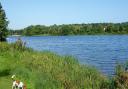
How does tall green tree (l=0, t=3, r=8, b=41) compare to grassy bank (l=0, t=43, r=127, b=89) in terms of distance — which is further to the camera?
tall green tree (l=0, t=3, r=8, b=41)

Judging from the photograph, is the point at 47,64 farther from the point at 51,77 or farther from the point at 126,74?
the point at 126,74

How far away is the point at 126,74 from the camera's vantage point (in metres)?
14.9

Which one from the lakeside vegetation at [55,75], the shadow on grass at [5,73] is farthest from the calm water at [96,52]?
the shadow on grass at [5,73]

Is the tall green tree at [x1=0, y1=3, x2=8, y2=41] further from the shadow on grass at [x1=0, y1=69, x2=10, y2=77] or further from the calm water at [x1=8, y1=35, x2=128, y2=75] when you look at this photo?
the shadow on grass at [x1=0, y1=69, x2=10, y2=77]

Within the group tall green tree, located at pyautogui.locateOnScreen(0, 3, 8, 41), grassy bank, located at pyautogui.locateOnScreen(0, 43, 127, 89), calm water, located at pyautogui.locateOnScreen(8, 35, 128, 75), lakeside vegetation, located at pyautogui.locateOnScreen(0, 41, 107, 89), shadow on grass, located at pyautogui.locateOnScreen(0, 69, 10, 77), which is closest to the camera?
grassy bank, located at pyautogui.locateOnScreen(0, 43, 127, 89)

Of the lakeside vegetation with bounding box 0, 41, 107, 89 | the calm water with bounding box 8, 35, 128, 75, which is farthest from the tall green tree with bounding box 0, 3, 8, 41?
the lakeside vegetation with bounding box 0, 41, 107, 89

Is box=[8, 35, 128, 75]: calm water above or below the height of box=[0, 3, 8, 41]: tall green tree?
below

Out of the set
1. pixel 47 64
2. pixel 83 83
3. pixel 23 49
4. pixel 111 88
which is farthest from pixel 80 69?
pixel 23 49

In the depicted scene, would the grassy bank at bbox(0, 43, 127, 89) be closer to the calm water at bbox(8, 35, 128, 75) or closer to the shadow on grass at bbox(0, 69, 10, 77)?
the shadow on grass at bbox(0, 69, 10, 77)

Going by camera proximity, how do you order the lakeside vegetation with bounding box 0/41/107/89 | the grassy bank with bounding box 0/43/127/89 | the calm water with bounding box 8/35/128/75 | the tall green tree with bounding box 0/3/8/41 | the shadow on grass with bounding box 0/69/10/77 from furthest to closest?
the tall green tree with bounding box 0/3/8/41
the calm water with bounding box 8/35/128/75
the shadow on grass with bounding box 0/69/10/77
the lakeside vegetation with bounding box 0/41/107/89
the grassy bank with bounding box 0/43/127/89

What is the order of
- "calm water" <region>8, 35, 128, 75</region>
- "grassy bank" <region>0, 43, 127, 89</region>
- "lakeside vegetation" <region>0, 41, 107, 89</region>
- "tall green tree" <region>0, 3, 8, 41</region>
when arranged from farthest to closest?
1. "tall green tree" <region>0, 3, 8, 41</region>
2. "calm water" <region>8, 35, 128, 75</region>
3. "lakeside vegetation" <region>0, 41, 107, 89</region>
4. "grassy bank" <region>0, 43, 127, 89</region>

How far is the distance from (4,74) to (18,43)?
Result: 17655 millimetres

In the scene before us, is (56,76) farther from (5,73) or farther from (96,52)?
(96,52)

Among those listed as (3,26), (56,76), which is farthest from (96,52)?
(56,76)
